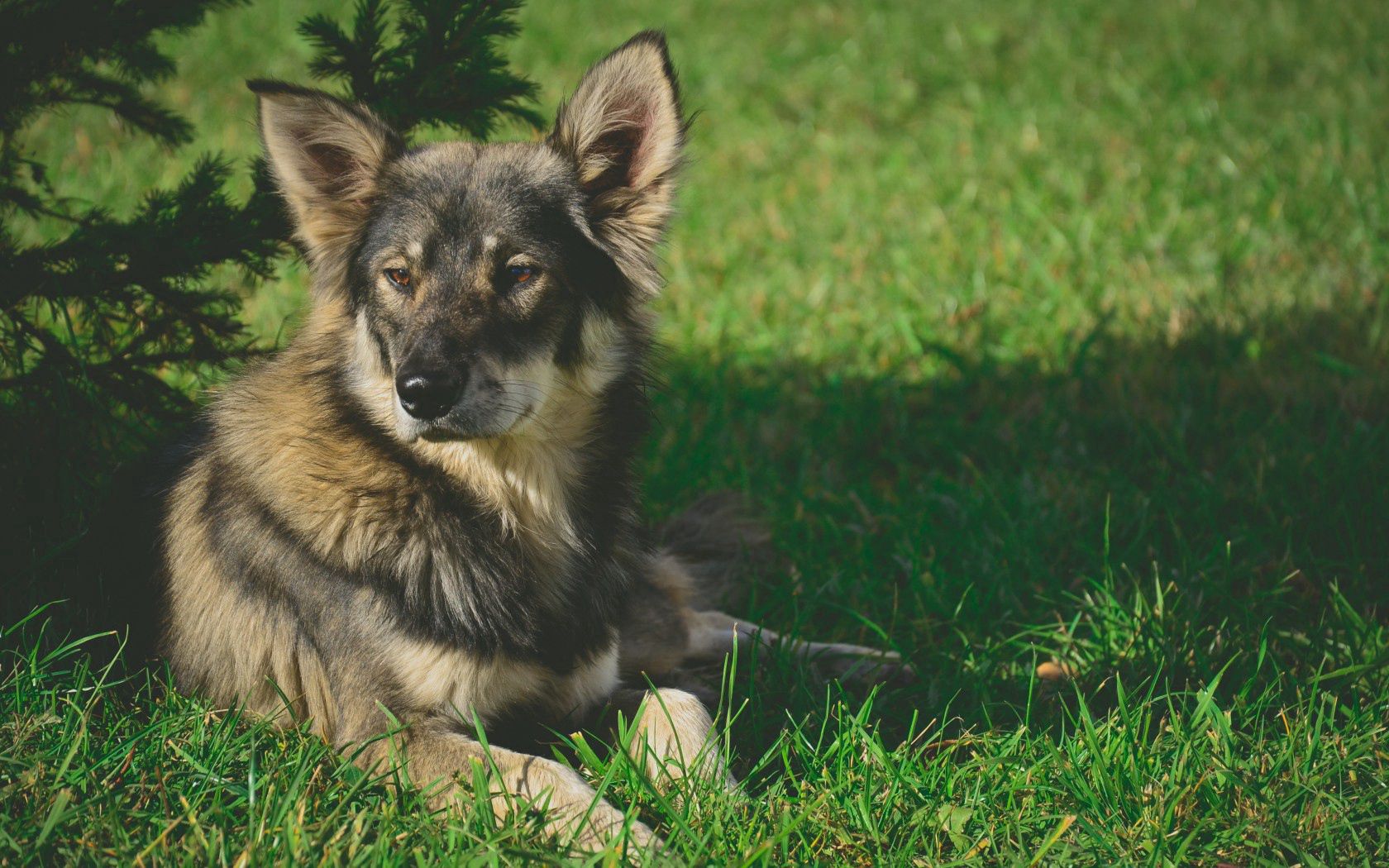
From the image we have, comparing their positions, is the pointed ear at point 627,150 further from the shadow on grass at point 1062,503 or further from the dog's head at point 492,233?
the shadow on grass at point 1062,503

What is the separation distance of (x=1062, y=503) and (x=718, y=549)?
1.42 m

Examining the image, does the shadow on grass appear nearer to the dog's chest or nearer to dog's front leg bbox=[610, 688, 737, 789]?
dog's front leg bbox=[610, 688, 737, 789]

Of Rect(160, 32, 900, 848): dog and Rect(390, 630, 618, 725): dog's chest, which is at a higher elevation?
Rect(160, 32, 900, 848): dog

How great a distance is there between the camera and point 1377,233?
607cm

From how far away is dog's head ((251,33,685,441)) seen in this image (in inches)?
108

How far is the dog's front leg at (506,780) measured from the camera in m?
2.41

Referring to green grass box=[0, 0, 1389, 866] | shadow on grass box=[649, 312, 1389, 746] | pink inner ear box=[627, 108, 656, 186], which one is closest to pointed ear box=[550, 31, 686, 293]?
pink inner ear box=[627, 108, 656, 186]

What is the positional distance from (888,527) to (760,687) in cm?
120

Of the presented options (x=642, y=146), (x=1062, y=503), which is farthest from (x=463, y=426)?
(x=1062, y=503)

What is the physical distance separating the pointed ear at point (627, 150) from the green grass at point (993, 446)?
139 mm

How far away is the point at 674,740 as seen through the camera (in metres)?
2.71

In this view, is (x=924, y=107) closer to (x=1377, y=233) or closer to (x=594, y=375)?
(x=1377, y=233)

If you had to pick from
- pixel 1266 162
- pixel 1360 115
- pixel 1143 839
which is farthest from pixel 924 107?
pixel 1143 839

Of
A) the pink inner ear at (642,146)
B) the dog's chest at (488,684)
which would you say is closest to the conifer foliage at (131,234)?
the pink inner ear at (642,146)
